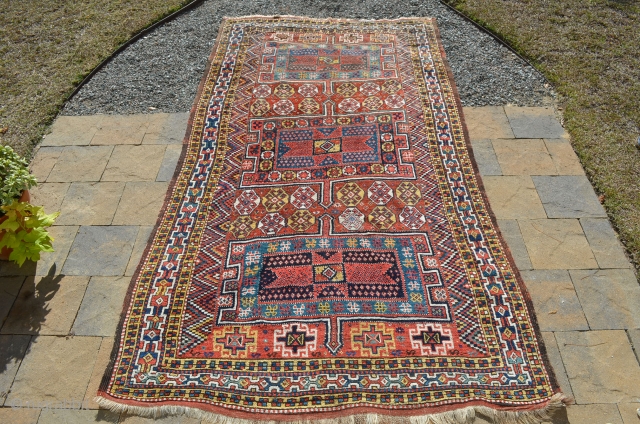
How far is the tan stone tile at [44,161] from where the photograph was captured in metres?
6.12

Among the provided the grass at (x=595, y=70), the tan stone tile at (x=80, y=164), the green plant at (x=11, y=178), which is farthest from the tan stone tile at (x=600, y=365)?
the tan stone tile at (x=80, y=164)

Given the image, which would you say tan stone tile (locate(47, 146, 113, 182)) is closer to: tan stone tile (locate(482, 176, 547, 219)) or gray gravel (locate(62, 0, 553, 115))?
gray gravel (locate(62, 0, 553, 115))

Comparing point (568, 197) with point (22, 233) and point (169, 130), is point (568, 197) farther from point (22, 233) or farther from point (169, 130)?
point (22, 233)

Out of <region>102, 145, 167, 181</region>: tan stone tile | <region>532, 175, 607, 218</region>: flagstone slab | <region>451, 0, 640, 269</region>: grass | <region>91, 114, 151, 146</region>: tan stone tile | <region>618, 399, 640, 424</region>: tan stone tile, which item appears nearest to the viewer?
<region>618, 399, 640, 424</region>: tan stone tile

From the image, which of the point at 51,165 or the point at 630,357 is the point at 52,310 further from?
the point at 630,357

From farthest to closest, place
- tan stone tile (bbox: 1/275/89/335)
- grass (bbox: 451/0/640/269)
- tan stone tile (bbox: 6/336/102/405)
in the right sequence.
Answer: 1. grass (bbox: 451/0/640/269)
2. tan stone tile (bbox: 1/275/89/335)
3. tan stone tile (bbox: 6/336/102/405)

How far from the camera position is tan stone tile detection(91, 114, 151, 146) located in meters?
6.51

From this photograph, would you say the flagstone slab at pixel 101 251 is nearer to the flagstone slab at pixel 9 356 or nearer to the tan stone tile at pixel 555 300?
the flagstone slab at pixel 9 356

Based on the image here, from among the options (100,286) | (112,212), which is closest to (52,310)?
(100,286)

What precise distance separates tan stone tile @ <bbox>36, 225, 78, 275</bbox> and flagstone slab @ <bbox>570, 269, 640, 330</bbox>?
16.5ft

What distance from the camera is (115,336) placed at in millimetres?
4594

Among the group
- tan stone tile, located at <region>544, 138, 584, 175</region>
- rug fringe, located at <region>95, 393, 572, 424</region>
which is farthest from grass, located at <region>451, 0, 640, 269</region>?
rug fringe, located at <region>95, 393, 572, 424</region>

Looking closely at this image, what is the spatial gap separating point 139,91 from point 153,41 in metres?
1.35

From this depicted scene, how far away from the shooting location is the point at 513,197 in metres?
5.69
